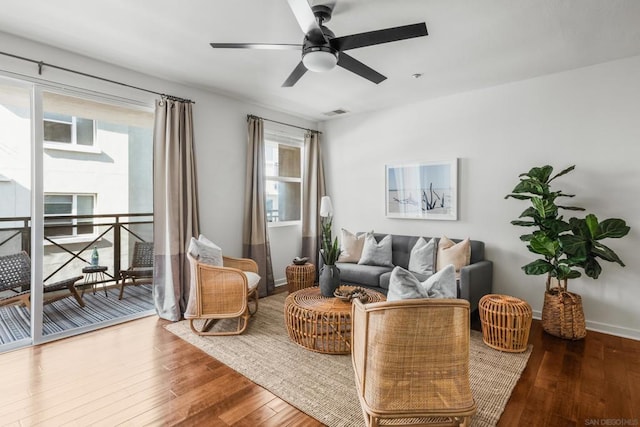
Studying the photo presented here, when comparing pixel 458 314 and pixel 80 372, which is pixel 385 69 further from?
pixel 80 372

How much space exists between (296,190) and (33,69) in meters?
3.41

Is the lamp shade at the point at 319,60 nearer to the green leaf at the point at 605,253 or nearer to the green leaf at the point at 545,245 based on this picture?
the green leaf at the point at 545,245

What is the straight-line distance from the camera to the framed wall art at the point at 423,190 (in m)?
4.18

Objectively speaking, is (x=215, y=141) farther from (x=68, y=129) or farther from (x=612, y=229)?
(x=612, y=229)

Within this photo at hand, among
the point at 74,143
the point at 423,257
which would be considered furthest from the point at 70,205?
the point at 423,257

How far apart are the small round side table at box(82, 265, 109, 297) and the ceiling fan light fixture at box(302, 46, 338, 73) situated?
12.6ft

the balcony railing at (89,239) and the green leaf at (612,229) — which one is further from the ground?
the green leaf at (612,229)

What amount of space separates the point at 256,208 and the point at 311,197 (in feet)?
3.73

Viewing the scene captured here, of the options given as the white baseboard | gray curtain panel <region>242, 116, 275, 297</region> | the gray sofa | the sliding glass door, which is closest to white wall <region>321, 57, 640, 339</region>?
the white baseboard

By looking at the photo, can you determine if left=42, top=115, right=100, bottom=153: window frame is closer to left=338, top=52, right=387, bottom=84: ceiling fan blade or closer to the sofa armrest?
left=338, top=52, right=387, bottom=84: ceiling fan blade

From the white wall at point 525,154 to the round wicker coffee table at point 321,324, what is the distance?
1888 millimetres

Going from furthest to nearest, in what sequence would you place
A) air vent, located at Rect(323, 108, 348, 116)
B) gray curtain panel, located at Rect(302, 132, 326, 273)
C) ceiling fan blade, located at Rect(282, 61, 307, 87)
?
gray curtain panel, located at Rect(302, 132, 326, 273), air vent, located at Rect(323, 108, 348, 116), ceiling fan blade, located at Rect(282, 61, 307, 87)

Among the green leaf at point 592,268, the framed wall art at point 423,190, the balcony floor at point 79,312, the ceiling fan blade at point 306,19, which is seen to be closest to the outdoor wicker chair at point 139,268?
the balcony floor at point 79,312

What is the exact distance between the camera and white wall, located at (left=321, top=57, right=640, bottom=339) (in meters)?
3.13
